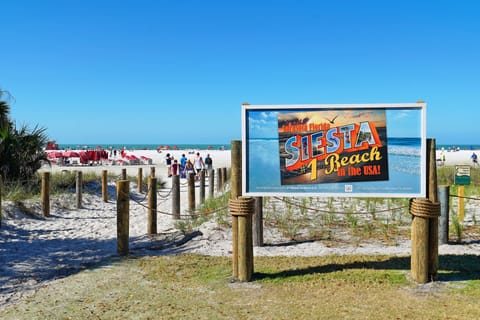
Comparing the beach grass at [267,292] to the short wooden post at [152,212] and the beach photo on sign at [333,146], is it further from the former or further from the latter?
the short wooden post at [152,212]

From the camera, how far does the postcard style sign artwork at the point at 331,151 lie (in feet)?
18.0

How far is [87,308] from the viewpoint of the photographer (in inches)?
192

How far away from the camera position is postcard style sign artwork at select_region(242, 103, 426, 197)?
5492 millimetres

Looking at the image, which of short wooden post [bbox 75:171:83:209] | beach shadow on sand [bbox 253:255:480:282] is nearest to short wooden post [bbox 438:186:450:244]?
beach shadow on sand [bbox 253:255:480:282]

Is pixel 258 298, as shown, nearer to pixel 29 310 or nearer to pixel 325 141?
pixel 325 141

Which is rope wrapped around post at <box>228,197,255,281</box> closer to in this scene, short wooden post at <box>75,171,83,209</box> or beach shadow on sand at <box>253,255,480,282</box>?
beach shadow on sand at <box>253,255,480,282</box>

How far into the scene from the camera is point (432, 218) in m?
5.49

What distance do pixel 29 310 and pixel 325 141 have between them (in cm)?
397

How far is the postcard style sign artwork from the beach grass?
3.74 ft

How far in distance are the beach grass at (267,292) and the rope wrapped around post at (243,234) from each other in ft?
0.60

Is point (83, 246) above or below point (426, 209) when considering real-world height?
below

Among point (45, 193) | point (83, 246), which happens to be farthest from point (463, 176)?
point (45, 193)

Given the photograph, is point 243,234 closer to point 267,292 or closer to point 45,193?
point 267,292

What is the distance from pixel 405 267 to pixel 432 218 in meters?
1.02
